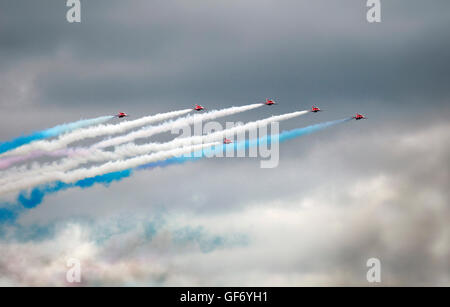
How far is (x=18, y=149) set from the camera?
456 feet

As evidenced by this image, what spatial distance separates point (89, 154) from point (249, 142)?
29.6m

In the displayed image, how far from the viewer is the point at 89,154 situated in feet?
452

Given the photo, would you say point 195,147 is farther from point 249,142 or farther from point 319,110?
point 319,110

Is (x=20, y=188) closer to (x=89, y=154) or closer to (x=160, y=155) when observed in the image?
(x=89, y=154)

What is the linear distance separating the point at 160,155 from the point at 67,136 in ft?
61.0

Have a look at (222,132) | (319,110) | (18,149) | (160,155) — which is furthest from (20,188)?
(319,110)

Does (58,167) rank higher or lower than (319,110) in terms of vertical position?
lower

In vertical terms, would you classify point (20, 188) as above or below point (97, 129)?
below

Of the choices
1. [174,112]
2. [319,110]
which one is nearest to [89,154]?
[174,112]

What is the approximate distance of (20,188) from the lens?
138 m

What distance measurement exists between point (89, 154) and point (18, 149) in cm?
1341

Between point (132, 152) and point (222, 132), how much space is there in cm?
1724

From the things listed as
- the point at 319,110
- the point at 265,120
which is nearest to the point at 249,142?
the point at 265,120

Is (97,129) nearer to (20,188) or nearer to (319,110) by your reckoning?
(20,188)
